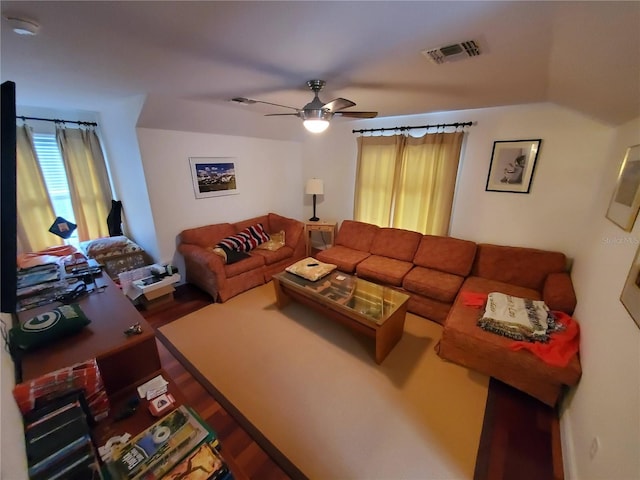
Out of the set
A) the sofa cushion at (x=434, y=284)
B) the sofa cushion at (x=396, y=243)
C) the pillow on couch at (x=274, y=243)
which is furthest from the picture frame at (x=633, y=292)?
the pillow on couch at (x=274, y=243)

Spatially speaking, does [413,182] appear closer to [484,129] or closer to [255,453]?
[484,129]

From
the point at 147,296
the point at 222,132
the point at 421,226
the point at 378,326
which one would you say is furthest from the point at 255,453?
the point at 222,132

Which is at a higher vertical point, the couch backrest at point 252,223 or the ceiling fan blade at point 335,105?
the ceiling fan blade at point 335,105

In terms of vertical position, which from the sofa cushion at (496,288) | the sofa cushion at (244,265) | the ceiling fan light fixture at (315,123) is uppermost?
the ceiling fan light fixture at (315,123)

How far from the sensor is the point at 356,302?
2398mm

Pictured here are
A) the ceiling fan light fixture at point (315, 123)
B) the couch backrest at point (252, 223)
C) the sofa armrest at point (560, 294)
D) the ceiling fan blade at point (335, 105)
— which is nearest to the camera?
the ceiling fan blade at point (335, 105)

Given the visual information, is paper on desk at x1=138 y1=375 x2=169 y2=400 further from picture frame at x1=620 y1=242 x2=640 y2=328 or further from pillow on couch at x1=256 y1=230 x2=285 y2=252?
pillow on couch at x1=256 y1=230 x2=285 y2=252

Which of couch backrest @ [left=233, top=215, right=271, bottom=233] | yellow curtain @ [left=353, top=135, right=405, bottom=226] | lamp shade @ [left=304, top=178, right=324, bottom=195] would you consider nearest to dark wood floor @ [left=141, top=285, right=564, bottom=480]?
couch backrest @ [left=233, top=215, right=271, bottom=233]

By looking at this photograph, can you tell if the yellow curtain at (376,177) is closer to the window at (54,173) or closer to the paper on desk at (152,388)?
the paper on desk at (152,388)

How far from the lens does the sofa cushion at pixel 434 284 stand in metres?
2.62

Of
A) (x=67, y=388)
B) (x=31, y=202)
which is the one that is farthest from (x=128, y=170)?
(x=67, y=388)

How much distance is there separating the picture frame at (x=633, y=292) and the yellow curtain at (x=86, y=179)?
5253 millimetres

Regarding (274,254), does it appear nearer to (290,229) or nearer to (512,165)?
(290,229)

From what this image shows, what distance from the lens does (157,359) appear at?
149 cm
